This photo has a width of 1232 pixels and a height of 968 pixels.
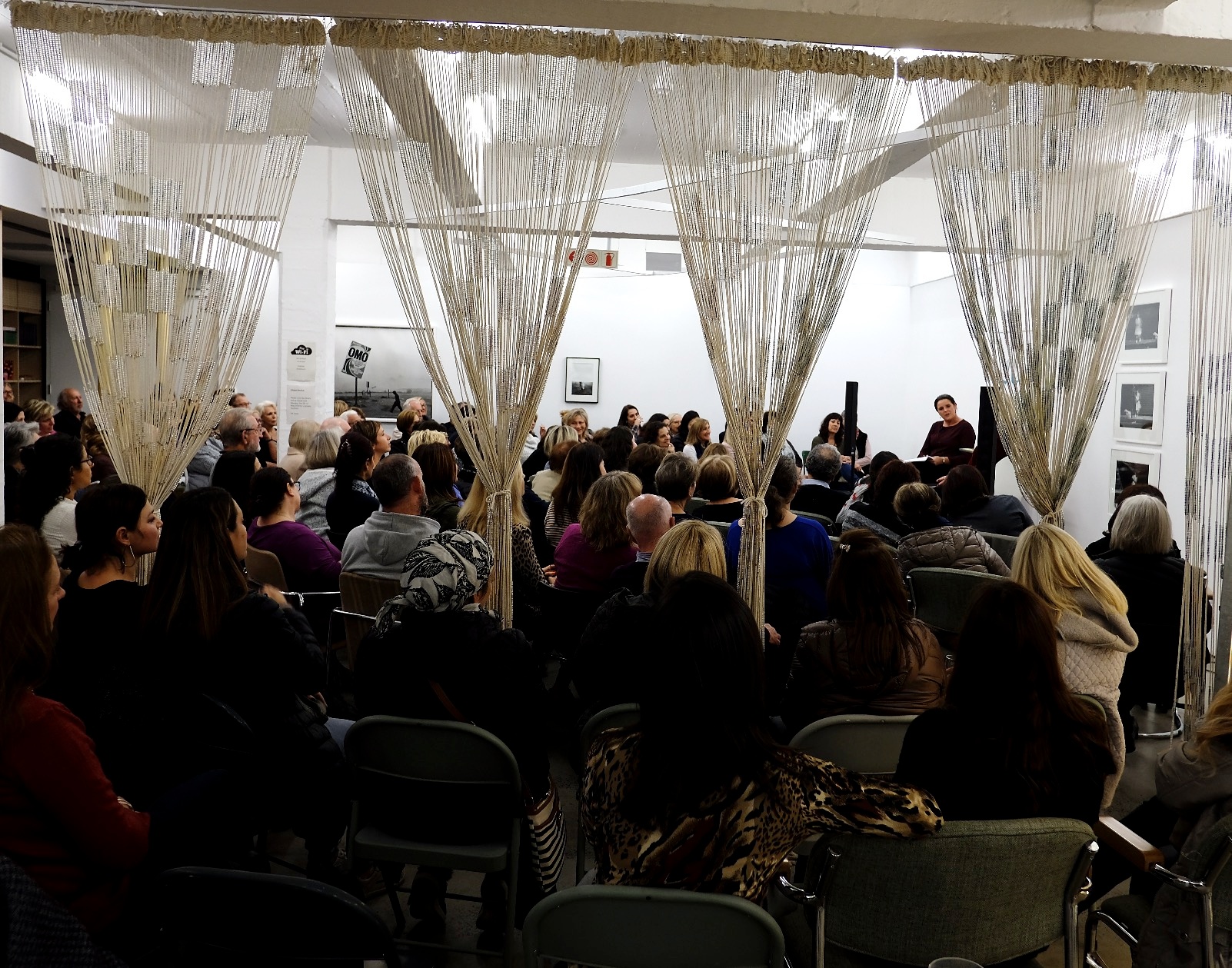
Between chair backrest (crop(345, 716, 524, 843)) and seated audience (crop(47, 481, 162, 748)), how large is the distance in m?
0.66

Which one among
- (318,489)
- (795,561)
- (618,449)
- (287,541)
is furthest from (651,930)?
(618,449)

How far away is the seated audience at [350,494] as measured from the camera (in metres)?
5.20

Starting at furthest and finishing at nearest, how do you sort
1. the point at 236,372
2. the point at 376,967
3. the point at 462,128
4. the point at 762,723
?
the point at 236,372, the point at 462,128, the point at 762,723, the point at 376,967

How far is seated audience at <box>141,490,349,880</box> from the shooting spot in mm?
2783

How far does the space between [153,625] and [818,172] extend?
118 inches

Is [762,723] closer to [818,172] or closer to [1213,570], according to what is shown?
[818,172]

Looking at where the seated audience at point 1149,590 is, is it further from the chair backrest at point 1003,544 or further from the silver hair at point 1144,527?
the chair backrest at point 1003,544

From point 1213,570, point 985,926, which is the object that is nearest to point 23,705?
point 985,926

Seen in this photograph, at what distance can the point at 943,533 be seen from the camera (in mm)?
4840

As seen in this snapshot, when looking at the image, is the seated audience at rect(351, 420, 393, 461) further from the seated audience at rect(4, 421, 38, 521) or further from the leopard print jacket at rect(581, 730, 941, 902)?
the leopard print jacket at rect(581, 730, 941, 902)

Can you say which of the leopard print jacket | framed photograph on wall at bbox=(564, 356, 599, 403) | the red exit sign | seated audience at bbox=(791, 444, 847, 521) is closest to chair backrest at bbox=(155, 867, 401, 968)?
the leopard print jacket

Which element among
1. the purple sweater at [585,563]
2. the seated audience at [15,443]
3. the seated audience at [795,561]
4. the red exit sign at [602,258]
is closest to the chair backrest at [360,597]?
the purple sweater at [585,563]

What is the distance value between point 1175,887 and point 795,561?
2.43 metres

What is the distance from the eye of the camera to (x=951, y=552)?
480cm
